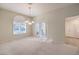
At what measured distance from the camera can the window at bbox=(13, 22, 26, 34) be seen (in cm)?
219

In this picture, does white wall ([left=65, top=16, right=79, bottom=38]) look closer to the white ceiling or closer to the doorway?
the white ceiling

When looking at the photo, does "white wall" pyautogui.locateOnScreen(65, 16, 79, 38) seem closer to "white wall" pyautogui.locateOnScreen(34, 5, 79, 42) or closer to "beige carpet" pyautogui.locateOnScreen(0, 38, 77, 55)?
"white wall" pyautogui.locateOnScreen(34, 5, 79, 42)

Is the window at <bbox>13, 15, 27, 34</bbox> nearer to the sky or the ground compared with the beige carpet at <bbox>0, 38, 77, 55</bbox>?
nearer to the sky

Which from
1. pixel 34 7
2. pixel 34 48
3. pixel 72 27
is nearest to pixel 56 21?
pixel 72 27

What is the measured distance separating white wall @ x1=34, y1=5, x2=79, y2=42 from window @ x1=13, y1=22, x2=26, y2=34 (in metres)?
0.29

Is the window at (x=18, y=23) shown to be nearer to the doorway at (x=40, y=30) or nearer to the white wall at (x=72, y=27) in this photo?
the doorway at (x=40, y=30)

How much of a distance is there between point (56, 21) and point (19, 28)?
748 mm

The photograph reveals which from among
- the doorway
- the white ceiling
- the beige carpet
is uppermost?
the white ceiling

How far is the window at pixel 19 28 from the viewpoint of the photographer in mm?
2185

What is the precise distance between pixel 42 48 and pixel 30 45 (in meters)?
0.25

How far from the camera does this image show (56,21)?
7.22 ft

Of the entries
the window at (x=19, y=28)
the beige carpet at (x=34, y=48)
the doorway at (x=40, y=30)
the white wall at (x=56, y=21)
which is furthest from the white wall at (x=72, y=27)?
the window at (x=19, y=28)

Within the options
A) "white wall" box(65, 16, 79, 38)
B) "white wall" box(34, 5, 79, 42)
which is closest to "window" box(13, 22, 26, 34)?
"white wall" box(34, 5, 79, 42)

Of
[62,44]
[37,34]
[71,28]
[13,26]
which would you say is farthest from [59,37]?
[13,26]
